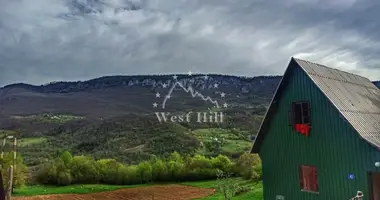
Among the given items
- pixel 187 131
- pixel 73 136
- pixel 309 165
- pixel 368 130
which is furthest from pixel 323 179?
pixel 73 136

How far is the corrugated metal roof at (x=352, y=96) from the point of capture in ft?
A: 37.8

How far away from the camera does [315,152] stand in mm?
12523

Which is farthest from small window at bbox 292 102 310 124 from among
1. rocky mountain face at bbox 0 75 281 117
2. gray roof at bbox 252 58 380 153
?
rocky mountain face at bbox 0 75 281 117

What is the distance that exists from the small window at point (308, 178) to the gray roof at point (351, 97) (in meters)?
2.08

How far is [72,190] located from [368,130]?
30.7 m

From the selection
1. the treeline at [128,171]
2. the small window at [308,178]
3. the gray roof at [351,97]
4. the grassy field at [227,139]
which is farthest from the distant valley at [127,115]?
the small window at [308,178]

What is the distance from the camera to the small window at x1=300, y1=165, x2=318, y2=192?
12.6 meters

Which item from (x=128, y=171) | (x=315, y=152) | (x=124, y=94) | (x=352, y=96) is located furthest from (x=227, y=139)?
(x=315, y=152)

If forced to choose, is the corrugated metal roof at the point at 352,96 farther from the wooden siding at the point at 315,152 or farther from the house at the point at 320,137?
the wooden siding at the point at 315,152

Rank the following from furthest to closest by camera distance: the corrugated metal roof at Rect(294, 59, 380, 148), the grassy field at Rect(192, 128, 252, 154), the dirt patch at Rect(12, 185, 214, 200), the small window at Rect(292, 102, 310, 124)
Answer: the grassy field at Rect(192, 128, 252, 154) → the dirt patch at Rect(12, 185, 214, 200) → the small window at Rect(292, 102, 310, 124) → the corrugated metal roof at Rect(294, 59, 380, 148)

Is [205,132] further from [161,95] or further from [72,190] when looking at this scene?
[72,190]

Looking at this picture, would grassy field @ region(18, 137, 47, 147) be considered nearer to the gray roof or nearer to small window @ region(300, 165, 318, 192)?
the gray roof

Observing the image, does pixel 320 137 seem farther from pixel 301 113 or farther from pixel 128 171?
pixel 128 171

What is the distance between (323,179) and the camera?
1220 cm
